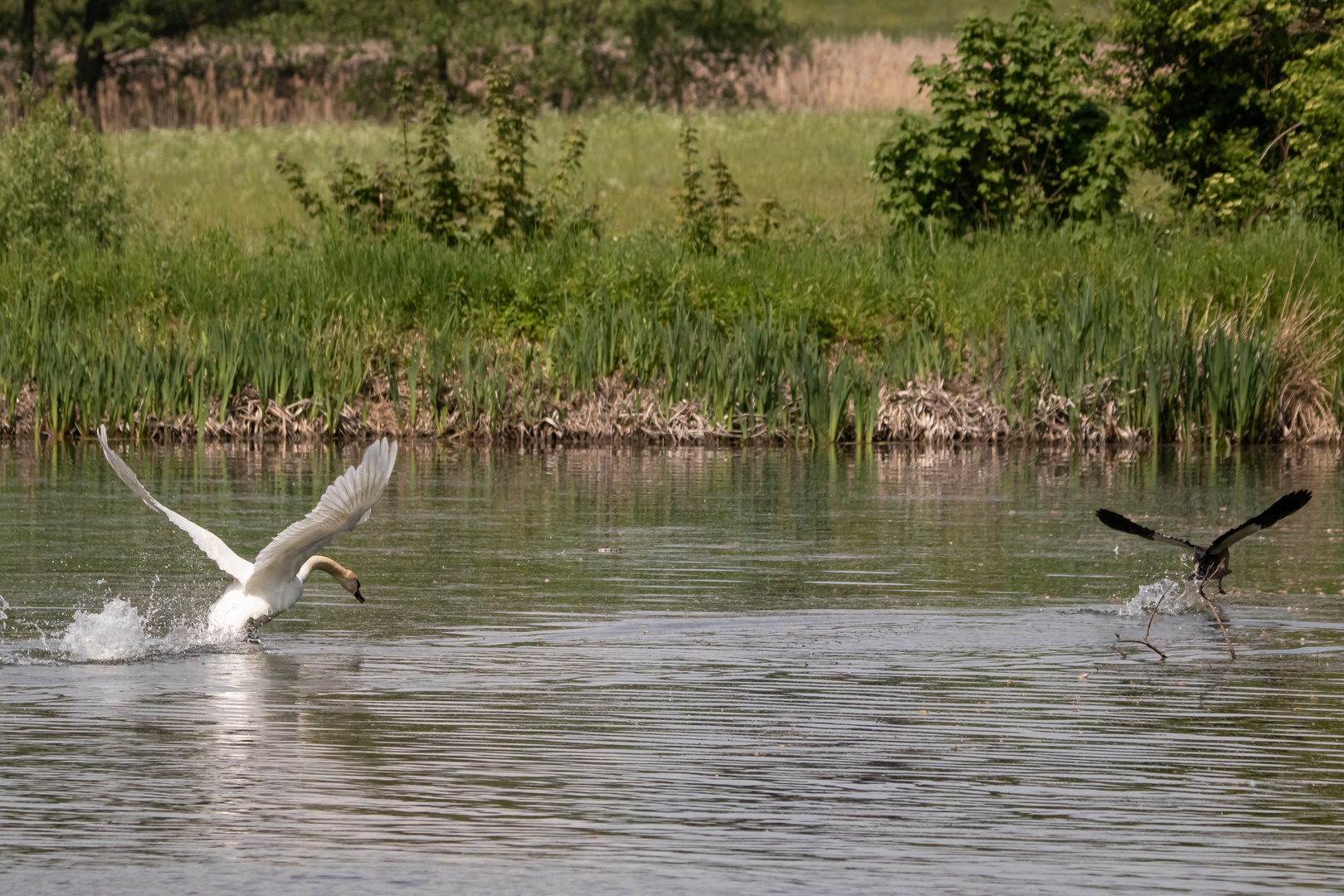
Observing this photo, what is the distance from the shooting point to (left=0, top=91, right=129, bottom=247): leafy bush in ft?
84.8

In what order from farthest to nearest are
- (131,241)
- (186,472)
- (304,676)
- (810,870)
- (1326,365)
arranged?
(131,241) < (1326,365) < (186,472) < (304,676) < (810,870)

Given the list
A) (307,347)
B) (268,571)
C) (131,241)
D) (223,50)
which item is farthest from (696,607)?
(223,50)

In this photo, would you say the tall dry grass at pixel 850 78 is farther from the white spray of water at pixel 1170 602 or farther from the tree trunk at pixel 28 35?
the white spray of water at pixel 1170 602

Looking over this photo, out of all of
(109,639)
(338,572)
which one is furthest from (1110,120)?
(109,639)

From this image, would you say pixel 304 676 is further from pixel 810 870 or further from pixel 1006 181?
pixel 1006 181

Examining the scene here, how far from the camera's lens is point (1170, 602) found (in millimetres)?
10188

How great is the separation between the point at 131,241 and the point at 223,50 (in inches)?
1771

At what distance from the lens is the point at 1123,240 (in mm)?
23641

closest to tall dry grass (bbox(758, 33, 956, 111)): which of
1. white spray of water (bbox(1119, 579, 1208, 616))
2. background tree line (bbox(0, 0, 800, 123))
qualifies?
background tree line (bbox(0, 0, 800, 123))

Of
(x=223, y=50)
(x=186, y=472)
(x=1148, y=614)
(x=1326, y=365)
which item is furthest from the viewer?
(x=223, y=50)

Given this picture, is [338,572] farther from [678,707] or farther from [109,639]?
[678,707]

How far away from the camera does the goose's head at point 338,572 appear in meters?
9.86

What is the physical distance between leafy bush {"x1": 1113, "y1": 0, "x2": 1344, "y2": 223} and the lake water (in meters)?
11.3

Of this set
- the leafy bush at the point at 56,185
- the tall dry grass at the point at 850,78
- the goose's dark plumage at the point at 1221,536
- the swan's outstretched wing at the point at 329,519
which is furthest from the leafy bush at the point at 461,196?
the tall dry grass at the point at 850,78
